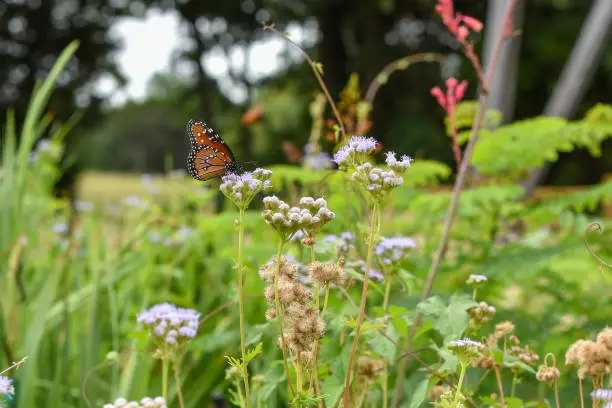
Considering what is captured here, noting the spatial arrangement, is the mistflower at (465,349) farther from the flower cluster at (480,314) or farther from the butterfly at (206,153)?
the butterfly at (206,153)

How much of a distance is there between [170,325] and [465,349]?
0.58 m

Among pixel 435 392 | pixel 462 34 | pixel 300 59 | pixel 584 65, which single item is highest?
pixel 300 59

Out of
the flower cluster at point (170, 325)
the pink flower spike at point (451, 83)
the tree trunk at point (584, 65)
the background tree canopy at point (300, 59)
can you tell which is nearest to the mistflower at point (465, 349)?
the flower cluster at point (170, 325)

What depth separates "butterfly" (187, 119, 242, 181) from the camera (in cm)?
148

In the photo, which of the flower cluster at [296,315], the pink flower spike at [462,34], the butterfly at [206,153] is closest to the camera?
the flower cluster at [296,315]

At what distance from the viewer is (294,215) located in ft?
3.57

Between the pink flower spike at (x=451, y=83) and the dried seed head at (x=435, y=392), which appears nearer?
the dried seed head at (x=435, y=392)

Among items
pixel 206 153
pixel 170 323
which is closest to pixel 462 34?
pixel 206 153

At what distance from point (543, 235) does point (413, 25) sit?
765 inches

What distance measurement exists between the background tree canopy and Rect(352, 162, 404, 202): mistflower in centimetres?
1662

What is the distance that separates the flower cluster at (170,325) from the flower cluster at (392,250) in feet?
1.41

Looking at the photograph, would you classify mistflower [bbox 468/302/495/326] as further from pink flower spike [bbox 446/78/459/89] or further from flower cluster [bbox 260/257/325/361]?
pink flower spike [bbox 446/78/459/89]

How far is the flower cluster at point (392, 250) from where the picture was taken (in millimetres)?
1534

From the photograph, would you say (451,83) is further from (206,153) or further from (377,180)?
(377,180)
